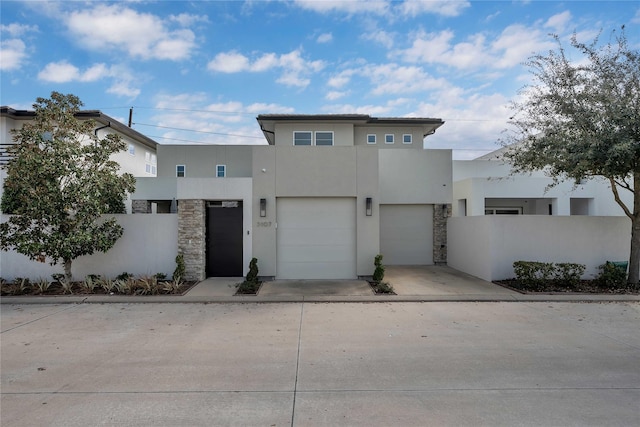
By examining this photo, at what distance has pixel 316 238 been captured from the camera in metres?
11.0

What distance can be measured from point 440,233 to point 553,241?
4.23 m

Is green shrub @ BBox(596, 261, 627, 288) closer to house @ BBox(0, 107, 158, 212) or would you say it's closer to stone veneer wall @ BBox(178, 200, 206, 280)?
stone veneer wall @ BBox(178, 200, 206, 280)

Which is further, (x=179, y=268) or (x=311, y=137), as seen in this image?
(x=311, y=137)

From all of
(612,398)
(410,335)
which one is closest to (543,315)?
(410,335)

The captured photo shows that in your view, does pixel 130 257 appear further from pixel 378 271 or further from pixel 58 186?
pixel 378 271

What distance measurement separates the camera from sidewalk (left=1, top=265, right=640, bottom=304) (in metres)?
8.66

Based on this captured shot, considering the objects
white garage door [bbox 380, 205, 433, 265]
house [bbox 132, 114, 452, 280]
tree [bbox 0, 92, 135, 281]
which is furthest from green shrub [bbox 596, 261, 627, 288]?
tree [bbox 0, 92, 135, 281]

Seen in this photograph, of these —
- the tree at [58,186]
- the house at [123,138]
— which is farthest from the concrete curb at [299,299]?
the house at [123,138]

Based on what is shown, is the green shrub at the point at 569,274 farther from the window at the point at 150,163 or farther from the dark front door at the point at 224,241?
the window at the point at 150,163

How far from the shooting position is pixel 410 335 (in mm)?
6094

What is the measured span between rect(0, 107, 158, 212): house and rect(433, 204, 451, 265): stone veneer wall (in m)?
13.4

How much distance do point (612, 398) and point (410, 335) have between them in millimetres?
2785

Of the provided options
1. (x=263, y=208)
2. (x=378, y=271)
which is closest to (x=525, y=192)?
(x=378, y=271)

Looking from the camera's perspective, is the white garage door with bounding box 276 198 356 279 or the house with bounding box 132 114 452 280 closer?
the house with bounding box 132 114 452 280
